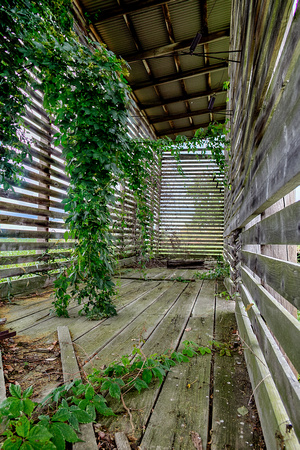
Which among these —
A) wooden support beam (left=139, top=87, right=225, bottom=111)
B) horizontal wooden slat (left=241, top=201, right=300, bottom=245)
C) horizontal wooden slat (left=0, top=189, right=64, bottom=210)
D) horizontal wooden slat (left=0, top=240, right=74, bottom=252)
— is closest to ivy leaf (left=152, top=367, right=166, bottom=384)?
horizontal wooden slat (left=241, top=201, right=300, bottom=245)

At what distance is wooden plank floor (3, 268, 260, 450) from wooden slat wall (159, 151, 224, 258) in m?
5.50

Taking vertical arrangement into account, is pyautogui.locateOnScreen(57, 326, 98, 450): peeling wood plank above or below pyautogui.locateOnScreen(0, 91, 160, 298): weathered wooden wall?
below

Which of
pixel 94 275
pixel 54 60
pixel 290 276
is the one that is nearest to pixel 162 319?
pixel 94 275

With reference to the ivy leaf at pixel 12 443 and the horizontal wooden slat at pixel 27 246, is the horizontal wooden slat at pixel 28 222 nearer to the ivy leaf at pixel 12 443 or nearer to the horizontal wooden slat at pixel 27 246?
the horizontal wooden slat at pixel 27 246

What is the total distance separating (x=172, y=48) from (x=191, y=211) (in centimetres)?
499

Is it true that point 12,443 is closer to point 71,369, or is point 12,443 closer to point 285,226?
point 71,369

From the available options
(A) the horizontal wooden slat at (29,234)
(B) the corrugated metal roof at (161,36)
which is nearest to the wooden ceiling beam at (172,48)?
(B) the corrugated metal roof at (161,36)

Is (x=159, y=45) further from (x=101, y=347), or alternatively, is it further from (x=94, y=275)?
(x=101, y=347)

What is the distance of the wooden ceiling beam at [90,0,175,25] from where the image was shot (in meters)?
4.64

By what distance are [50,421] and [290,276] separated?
3.48 feet

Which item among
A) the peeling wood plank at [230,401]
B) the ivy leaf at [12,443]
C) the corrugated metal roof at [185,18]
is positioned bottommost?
the peeling wood plank at [230,401]

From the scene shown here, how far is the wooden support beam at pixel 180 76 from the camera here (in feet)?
21.1

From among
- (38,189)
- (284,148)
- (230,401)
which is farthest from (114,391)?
(38,189)

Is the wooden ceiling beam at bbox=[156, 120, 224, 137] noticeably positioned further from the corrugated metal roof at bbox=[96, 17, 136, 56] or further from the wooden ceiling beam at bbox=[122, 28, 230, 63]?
the corrugated metal roof at bbox=[96, 17, 136, 56]
